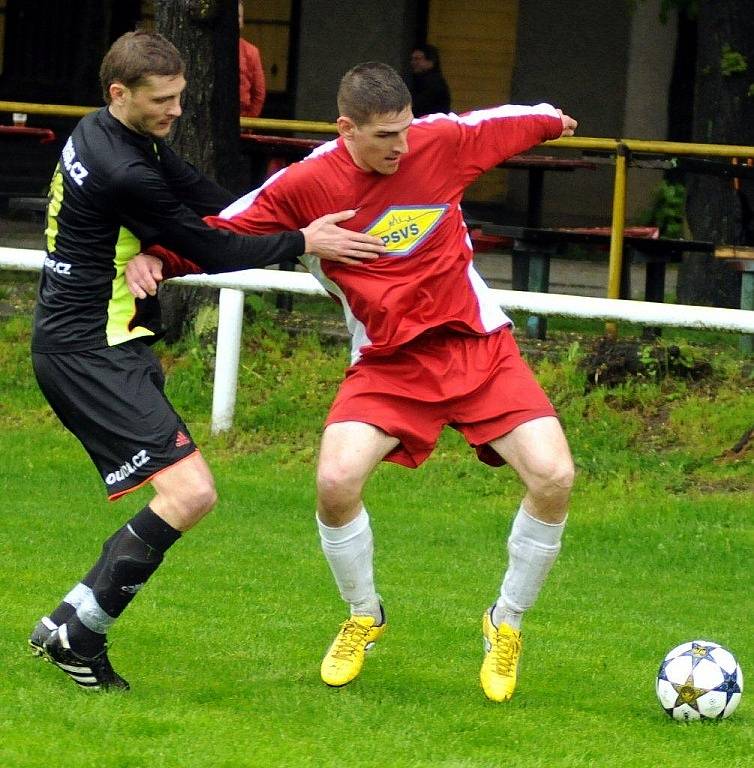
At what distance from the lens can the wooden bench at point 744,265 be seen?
33.9 ft

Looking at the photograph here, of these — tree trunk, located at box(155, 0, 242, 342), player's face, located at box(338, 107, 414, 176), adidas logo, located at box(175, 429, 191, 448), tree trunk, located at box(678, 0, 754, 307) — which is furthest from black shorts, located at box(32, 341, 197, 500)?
tree trunk, located at box(678, 0, 754, 307)

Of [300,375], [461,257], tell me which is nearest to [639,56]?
[300,375]

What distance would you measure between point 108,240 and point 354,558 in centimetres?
140

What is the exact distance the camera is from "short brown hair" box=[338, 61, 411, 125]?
5.31m

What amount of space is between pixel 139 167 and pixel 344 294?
0.91 meters

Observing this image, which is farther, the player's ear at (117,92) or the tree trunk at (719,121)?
the tree trunk at (719,121)

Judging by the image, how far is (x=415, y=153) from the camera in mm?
5598

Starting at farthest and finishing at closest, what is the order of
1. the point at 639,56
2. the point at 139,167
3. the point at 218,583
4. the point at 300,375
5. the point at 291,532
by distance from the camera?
the point at 639,56, the point at 300,375, the point at 291,532, the point at 218,583, the point at 139,167

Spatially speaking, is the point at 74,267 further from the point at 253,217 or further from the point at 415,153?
the point at 415,153

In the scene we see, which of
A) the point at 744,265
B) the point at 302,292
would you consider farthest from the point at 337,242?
the point at 744,265

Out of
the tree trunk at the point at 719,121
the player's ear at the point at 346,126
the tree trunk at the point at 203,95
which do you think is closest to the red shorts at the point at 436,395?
the player's ear at the point at 346,126

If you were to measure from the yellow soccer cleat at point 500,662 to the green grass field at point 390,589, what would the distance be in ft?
0.21

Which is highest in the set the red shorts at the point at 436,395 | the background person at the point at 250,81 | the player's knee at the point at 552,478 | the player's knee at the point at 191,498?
the background person at the point at 250,81

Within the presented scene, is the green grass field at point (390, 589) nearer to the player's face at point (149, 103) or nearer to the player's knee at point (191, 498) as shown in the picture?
the player's knee at point (191, 498)
